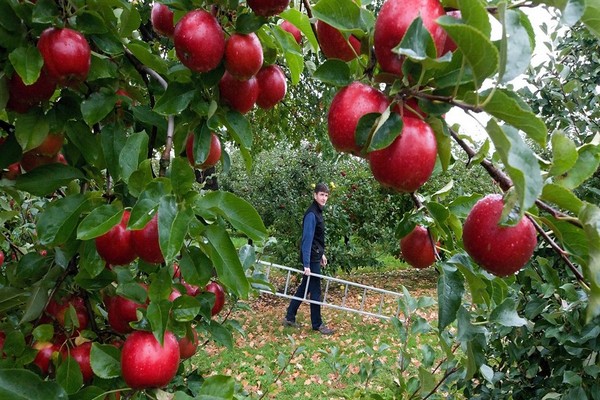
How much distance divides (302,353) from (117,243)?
497 centimetres

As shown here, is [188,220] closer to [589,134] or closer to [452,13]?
[452,13]

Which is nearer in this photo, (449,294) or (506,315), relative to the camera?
(449,294)

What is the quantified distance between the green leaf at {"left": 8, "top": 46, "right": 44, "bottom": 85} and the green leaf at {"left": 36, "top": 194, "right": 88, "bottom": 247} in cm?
26

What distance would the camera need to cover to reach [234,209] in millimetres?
994

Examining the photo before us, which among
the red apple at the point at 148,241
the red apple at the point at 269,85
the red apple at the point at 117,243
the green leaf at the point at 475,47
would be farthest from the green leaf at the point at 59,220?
the green leaf at the point at 475,47

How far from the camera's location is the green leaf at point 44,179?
1153mm

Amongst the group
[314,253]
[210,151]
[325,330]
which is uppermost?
[210,151]

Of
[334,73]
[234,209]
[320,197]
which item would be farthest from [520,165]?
[320,197]

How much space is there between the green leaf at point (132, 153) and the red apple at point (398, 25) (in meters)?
0.53

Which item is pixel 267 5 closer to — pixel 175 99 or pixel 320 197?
pixel 175 99

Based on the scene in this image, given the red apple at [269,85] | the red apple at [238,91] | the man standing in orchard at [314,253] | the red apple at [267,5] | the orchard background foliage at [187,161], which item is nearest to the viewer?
the orchard background foliage at [187,161]

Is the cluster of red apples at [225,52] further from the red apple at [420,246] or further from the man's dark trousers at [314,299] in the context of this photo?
the man's dark trousers at [314,299]

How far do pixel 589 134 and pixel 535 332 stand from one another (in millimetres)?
945

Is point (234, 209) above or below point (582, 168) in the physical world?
below
